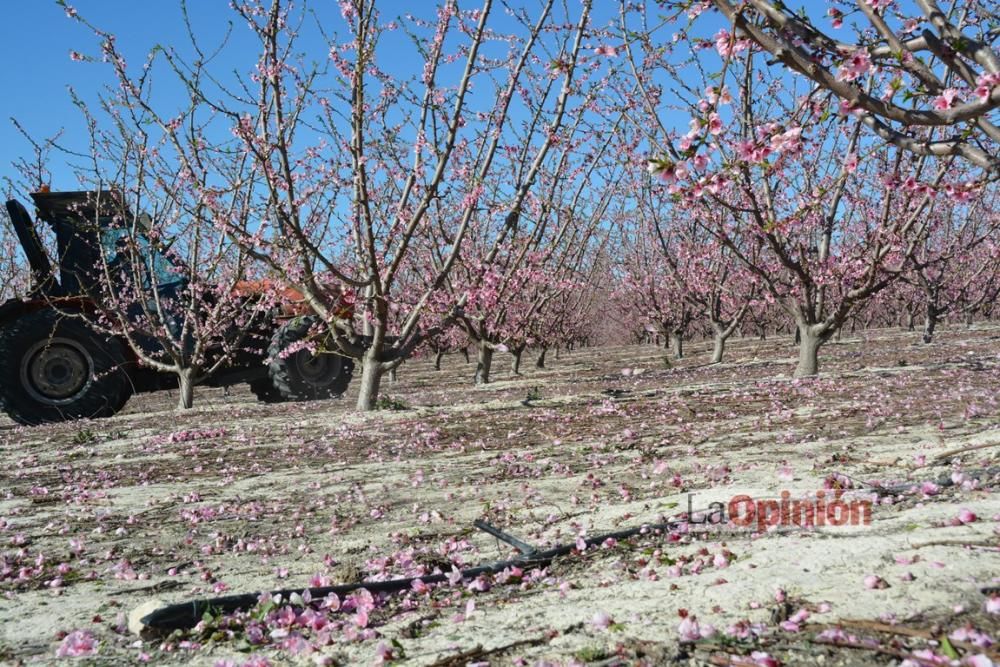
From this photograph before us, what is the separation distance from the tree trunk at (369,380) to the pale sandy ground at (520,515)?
778mm

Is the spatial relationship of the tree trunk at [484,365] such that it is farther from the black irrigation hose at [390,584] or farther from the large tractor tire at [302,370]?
the black irrigation hose at [390,584]

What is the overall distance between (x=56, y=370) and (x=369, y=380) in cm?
486

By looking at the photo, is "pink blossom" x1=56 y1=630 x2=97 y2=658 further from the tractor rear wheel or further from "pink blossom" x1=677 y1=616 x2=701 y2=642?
the tractor rear wheel

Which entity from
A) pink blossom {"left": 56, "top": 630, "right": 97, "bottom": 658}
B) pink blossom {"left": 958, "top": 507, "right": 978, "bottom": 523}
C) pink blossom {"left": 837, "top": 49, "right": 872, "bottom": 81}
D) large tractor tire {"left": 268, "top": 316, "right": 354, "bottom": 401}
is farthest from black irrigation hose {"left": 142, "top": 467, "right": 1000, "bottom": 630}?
large tractor tire {"left": 268, "top": 316, "right": 354, "bottom": 401}

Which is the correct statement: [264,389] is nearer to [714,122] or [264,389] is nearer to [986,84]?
[714,122]

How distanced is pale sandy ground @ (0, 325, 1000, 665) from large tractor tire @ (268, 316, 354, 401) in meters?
3.65

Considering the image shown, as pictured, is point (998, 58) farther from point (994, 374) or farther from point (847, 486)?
point (994, 374)

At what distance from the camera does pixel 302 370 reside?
519 inches

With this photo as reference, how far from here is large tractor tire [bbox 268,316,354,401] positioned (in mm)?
12462

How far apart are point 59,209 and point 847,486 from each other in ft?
37.4

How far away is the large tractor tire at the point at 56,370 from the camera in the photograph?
10.1 meters

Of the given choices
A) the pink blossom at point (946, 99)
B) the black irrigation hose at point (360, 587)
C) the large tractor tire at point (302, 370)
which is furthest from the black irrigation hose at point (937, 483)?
the large tractor tire at point (302, 370)

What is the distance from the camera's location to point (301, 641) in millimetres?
2312

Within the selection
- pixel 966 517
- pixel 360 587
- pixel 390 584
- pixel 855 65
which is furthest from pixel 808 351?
pixel 360 587
